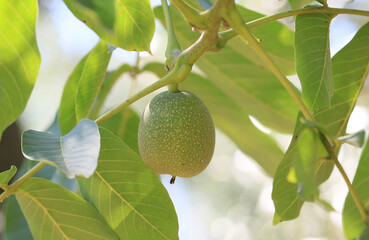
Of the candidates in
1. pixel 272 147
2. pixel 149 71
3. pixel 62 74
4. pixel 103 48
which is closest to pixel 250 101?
pixel 272 147

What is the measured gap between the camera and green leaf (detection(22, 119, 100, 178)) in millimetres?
666

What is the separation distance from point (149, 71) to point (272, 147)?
380 millimetres

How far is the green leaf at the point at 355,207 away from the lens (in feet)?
2.59

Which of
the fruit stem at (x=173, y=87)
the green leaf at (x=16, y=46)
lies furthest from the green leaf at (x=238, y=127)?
the green leaf at (x=16, y=46)

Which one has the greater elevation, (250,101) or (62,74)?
(250,101)

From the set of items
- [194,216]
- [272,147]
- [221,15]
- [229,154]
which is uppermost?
[221,15]

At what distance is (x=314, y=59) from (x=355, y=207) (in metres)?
0.27

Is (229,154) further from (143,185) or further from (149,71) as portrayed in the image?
(143,185)

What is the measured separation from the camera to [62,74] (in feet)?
11.2

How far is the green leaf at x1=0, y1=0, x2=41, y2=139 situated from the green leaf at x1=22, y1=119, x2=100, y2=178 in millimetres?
132

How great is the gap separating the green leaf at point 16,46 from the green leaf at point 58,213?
0.13m

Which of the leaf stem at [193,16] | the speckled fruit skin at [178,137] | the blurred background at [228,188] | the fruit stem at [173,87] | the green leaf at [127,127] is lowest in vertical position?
the blurred background at [228,188]

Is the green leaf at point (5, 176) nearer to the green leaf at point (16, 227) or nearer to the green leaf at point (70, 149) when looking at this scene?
the green leaf at point (70, 149)

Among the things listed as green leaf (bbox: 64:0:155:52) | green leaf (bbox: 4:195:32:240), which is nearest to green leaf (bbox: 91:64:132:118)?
green leaf (bbox: 4:195:32:240)
